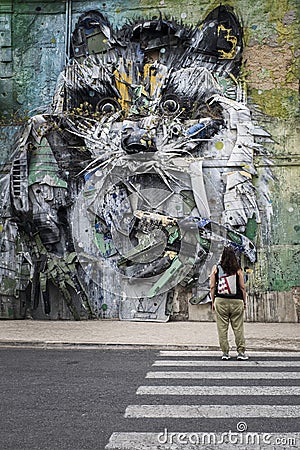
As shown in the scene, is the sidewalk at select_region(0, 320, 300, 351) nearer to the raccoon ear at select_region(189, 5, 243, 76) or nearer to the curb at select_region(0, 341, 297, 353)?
the curb at select_region(0, 341, 297, 353)

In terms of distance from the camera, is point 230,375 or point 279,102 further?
point 279,102

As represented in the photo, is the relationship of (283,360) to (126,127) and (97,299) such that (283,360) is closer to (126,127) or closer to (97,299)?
(97,299)

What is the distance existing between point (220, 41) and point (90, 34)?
3.28 m

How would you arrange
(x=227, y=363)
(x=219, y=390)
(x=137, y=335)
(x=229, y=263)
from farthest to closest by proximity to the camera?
(x=137, y=335) → (x=229, y=263) → (x=227, y=363) → (x=219, y=390)

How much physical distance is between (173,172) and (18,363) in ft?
24.8

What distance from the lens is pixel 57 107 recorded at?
1658 cm

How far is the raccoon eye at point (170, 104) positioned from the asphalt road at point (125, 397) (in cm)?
763

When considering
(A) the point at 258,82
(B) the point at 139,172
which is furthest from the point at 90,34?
(A) the point at 258,82

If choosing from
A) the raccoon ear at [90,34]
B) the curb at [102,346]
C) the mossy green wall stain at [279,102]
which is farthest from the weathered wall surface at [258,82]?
the curb at [102,346]

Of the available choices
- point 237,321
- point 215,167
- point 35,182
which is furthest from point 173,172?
point 237,321

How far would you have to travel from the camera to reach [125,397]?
23.1 ft

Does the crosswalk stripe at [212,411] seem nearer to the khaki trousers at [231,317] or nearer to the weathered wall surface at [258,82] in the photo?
the khaki trousers at [231,317]

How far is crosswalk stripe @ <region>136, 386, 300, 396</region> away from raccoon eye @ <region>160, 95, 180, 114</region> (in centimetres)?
980

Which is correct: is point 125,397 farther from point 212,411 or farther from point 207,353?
point 207,353
